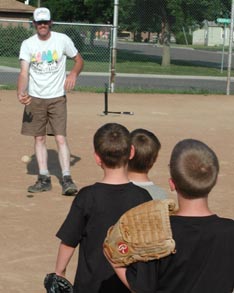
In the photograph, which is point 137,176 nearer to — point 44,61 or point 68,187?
point 68,187

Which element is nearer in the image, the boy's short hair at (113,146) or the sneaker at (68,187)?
the boy's short hair at (113,146)

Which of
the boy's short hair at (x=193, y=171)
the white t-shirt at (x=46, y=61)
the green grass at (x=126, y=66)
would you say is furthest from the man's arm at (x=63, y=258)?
Answer: the green grass at (x=126, y=66)

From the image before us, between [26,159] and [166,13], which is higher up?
[166,13]

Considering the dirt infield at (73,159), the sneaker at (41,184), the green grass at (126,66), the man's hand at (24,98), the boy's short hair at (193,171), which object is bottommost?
the green grass at (126,66)

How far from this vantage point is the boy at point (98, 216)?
3.70 meters

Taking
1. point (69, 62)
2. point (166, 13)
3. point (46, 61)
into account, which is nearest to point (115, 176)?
point (46, 61)

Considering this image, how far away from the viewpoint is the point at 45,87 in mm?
8445

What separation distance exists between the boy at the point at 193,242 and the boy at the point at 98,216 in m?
0.80

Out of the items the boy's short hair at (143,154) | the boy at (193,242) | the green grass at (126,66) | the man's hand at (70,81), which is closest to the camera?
the boy at (193,242)

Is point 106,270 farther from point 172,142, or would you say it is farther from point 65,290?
point 172,142

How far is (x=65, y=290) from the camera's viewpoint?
3600 millimetres

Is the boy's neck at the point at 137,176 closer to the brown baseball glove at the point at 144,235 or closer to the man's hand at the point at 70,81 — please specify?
the brown baseball glove at the point at 144,235

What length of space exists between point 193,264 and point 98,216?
0.93 meters

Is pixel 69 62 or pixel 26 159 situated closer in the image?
pixel 26 159
